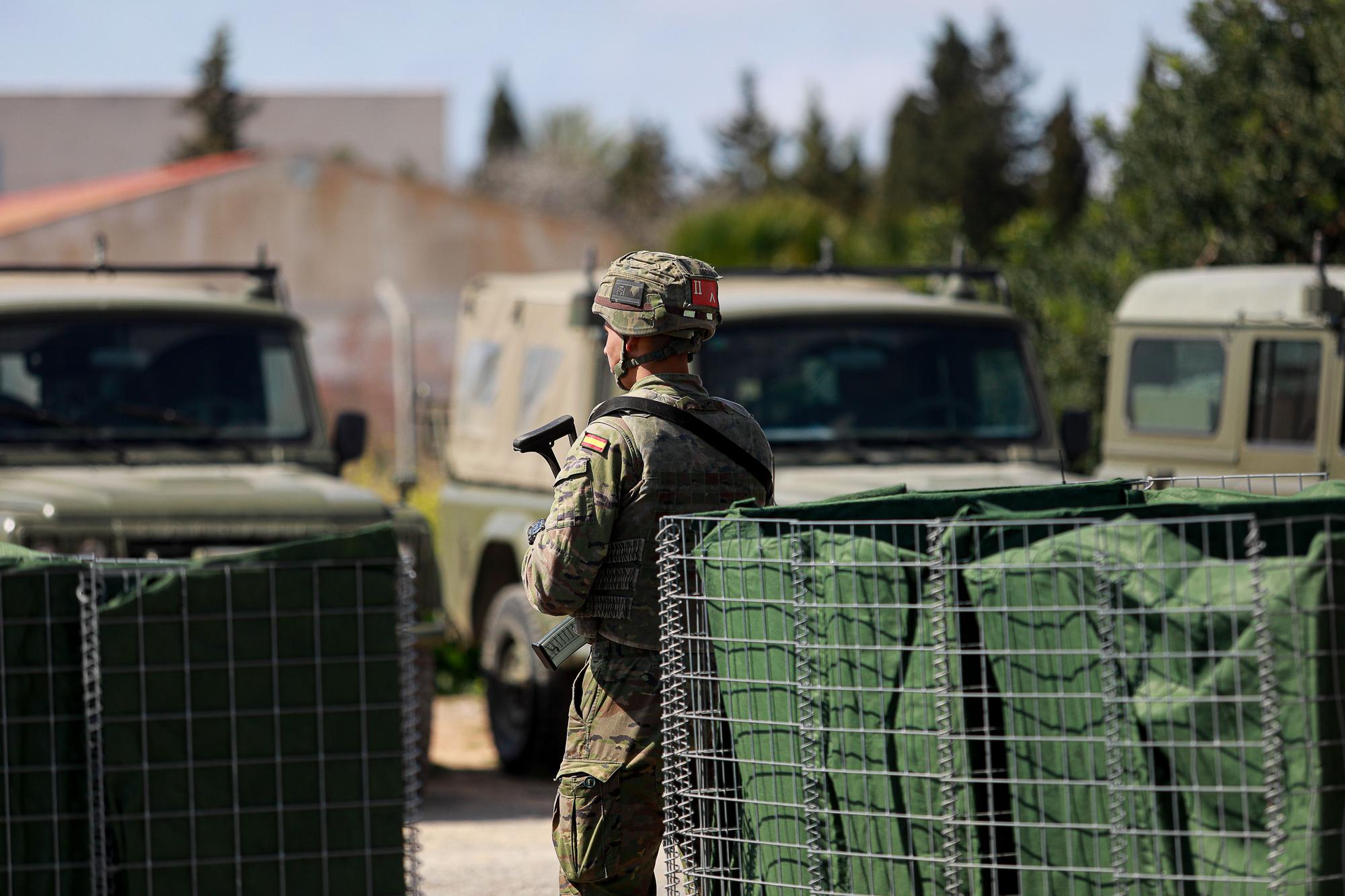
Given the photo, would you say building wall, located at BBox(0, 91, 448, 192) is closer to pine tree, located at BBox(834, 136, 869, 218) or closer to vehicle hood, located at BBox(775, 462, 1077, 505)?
pine tree, located at BBox(834, 136, 869, 218)

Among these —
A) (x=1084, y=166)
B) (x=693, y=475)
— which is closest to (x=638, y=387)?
(x=693, y=475)

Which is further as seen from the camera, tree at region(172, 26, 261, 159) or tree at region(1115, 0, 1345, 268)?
tree at region(172, 26, 261, 159)

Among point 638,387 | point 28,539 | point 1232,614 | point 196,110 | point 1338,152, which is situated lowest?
point 28,539

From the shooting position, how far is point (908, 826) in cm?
307

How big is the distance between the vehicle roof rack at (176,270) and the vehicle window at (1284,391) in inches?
180

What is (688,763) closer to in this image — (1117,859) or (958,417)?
(1117,859)

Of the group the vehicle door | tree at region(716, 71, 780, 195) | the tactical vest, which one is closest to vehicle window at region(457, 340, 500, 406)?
the vehicle door

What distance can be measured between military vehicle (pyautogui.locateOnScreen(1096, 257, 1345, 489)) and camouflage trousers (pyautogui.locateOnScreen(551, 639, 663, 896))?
514 centimetres

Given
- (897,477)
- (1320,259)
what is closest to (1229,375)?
(1320,259)

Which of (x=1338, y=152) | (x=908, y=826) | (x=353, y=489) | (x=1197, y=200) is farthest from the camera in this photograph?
(x=1197, y=200)

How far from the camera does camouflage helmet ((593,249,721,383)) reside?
3.78 m

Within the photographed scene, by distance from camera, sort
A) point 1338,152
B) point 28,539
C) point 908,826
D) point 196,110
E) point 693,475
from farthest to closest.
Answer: point 196,110 → point 1338,152 → point 28,539 → point 693,475 → point 908,826

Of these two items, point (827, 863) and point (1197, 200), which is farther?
point (1197, 200)

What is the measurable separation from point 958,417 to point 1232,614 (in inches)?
190
